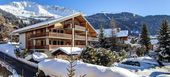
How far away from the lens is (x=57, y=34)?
155 feet

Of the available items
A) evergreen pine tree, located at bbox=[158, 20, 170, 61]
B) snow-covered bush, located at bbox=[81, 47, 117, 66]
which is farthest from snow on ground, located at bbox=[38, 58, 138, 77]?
evergreen pine tree, located at bbox=[158, 20, 170, 61]

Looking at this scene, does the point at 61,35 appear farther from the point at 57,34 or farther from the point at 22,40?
the point at 22,40

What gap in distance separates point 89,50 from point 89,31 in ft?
98.3

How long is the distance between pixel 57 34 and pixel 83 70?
Result: 32.6 meters

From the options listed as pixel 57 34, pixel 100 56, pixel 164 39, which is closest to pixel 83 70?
pixel 100 56

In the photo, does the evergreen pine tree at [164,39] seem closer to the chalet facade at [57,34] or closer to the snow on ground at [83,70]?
the chalet facade at [57,34]

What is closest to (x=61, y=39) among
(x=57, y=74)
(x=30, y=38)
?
(x=30, y=38)

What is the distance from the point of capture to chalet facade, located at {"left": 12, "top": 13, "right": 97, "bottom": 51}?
45.9 meters

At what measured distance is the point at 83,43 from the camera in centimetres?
5728

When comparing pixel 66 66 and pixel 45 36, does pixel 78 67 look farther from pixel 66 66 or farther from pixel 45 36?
pixel 45 36

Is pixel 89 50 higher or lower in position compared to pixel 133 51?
higher

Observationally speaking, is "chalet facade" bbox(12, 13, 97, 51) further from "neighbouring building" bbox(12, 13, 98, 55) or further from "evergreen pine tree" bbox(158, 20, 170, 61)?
"evergreen pine tree" bbox(158, 20, 170, 61)

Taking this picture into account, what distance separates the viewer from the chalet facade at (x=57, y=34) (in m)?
45.9

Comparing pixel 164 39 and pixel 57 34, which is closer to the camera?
pixel 164 39
